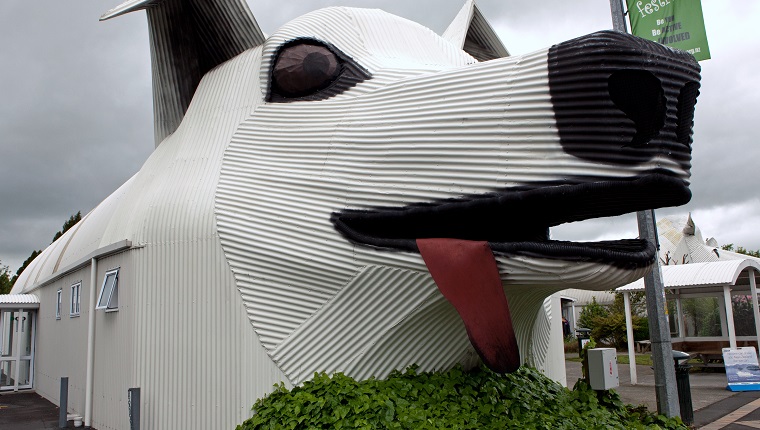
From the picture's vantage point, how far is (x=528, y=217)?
4.65 m

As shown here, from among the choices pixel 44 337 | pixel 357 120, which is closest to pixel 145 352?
pixel 357 120

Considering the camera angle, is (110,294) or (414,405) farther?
(110,294)

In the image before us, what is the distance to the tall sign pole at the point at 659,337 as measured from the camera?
329 inches

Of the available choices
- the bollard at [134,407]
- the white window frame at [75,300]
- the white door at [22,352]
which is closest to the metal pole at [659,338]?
the bollard at [134,407]

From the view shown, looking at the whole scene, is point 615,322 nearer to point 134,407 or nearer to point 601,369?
point 601,369

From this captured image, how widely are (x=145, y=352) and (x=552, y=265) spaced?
4258 mm

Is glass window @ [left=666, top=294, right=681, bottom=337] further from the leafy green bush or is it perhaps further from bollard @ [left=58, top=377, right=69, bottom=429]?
bollard @ [left=58, top=377, right=69, bottom=429]

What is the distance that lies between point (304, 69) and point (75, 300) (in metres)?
5.93

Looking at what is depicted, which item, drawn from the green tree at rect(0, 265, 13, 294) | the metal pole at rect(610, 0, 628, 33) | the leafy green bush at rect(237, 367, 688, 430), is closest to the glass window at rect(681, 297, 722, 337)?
the metal pole at rect(610, 0, 628, 33)

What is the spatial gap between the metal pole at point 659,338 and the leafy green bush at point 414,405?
295 cm

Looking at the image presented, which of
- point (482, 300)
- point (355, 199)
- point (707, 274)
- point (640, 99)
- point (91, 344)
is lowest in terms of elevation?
point (91, 344)

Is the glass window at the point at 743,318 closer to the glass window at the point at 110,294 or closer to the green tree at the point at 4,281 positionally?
the glass window at the point at 110,294

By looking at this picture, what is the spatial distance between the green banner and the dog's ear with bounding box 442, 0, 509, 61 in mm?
1976

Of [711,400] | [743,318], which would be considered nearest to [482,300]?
[711,400]
